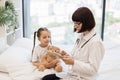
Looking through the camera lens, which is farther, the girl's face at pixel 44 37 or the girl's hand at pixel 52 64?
the girl's face at pixel 44 37

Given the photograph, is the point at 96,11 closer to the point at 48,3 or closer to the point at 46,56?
the point at 48,3

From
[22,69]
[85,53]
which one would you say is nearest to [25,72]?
[22,69]

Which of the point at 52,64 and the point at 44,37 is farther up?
the point at 44,37

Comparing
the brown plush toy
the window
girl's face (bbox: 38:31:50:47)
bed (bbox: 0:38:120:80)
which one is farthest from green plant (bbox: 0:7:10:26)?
the window

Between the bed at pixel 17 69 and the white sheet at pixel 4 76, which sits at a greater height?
the bed at pixel 17 69

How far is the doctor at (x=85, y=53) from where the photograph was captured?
144 centimetres

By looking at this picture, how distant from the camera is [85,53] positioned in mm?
1496

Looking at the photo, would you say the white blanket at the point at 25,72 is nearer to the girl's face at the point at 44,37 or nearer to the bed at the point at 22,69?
the bed at the point at 22,69

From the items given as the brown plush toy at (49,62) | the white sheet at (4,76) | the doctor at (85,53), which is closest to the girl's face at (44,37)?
the brown plush toy at (49,62)

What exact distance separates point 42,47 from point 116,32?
2051 mm

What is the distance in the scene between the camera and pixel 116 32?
3.49 metres

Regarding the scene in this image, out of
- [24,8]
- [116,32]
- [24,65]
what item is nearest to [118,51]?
[116,32]

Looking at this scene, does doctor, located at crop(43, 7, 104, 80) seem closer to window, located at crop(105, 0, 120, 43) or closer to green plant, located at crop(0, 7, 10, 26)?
green plant, located at crop(0, 7, 10, 26)

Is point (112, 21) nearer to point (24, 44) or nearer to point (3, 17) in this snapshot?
point (24, 44)
